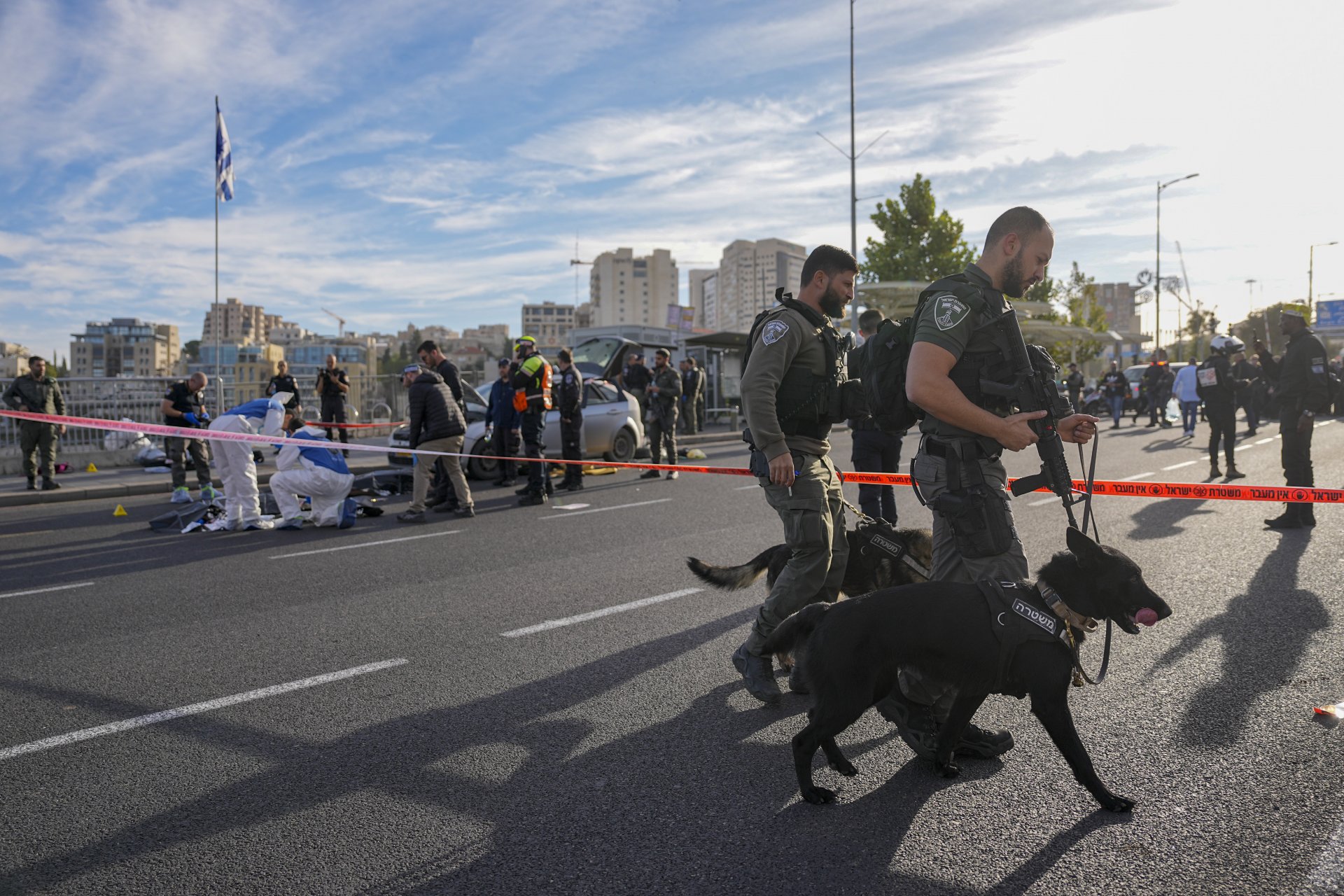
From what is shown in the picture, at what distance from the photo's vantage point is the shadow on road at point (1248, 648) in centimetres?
381

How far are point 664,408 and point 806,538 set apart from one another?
10.9 m

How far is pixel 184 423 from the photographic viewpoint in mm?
12094

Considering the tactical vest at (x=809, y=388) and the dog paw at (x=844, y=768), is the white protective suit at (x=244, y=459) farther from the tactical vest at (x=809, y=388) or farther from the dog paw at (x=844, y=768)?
the dog paw at (x=844, y=768)

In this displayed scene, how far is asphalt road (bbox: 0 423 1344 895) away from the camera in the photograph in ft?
9.09

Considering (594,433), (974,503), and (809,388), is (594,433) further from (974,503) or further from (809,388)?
(974,503)

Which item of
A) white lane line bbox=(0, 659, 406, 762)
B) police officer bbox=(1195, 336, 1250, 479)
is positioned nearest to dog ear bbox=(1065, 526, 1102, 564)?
white lane line bbox=(0, 659, 406, 762)

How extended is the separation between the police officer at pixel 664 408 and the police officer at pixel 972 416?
10798 millimetres

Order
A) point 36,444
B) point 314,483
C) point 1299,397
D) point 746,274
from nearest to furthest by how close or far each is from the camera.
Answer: point 1299,397
point 314,483
point 36,444
point 746,274

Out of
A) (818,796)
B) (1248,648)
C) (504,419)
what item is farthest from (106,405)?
(1248,648)

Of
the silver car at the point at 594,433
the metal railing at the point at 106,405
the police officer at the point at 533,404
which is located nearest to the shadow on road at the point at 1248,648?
the police officer at the point at 533,404

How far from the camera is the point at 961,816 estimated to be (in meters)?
3.07

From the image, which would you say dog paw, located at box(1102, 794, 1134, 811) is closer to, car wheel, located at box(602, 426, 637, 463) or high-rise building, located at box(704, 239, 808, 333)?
car wheel, located at box(602, 426, 637, 463)

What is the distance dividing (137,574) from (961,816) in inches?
271

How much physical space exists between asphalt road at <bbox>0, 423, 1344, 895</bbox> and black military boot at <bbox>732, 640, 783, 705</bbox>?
77mm
